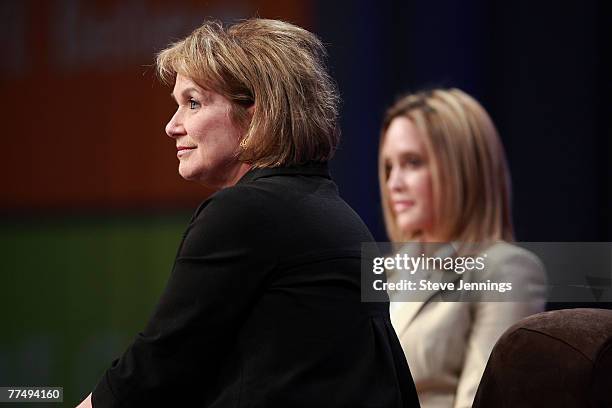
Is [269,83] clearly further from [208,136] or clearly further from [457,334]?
[457,334]

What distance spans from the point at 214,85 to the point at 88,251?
2351mm

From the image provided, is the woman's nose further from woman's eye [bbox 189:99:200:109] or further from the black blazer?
the black blazer

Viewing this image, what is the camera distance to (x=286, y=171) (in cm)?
167

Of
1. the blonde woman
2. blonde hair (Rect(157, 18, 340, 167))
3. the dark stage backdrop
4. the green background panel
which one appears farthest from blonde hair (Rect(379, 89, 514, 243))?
the green background panel

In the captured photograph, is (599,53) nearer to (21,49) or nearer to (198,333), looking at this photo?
(198,333)

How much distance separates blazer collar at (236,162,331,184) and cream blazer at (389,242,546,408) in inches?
31.7

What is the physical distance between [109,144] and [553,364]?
110 inches

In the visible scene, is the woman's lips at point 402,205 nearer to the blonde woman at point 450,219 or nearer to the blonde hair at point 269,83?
the blonde woman at point 450,219

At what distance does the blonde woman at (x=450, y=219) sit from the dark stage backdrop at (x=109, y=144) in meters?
0.53

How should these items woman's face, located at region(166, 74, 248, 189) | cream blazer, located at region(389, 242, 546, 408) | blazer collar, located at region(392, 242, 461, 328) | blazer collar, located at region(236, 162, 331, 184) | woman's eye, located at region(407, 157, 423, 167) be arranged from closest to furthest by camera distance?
blazer collar, located at region(236, 162, 331, 184)
woman's face, located at region(166, 74, 248, 189)
cream blazer, located at region(389, 242, 546, 408)
blazer collar, located at region(392, 242, 461, 328)
woman's eye, located at region(407, 157, 423, 167)

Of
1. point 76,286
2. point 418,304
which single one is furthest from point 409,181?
point 76,286

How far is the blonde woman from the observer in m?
2.35

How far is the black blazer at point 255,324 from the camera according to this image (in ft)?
4.96

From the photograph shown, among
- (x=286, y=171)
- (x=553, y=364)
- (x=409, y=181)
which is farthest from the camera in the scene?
(x=409, y=181)
